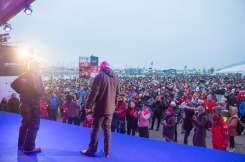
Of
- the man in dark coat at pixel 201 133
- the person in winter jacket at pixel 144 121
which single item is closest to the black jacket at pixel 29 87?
the man in dark coat at pixel 201 133

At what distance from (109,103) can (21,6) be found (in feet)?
18.7

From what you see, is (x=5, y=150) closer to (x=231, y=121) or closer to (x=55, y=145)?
(x=55, y=145)

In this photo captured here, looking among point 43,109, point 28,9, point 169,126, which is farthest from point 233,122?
point 43,109

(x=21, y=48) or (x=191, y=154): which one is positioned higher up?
(x=21, y=48)

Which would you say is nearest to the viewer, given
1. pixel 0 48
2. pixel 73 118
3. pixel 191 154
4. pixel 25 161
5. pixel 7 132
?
pixel 25 161

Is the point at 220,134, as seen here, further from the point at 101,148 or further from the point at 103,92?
the point at 103,92

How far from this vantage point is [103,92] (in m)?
3.42

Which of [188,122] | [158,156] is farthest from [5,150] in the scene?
[188,122]

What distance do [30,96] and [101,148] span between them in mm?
A: 1588

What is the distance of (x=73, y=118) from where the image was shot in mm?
9406

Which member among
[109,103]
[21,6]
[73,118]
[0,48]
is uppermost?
[21,6]

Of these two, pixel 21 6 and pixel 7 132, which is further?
pixel 21 6

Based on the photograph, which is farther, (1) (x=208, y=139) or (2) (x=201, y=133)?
(1) (x=208, y=139)

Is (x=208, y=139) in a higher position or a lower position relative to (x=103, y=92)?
lower
